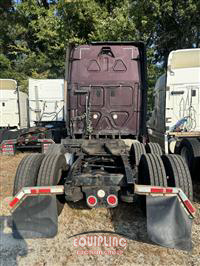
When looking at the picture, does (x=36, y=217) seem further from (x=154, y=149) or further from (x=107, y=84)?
(x=107, y=84)

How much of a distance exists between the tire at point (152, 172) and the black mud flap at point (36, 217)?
4.25 feet

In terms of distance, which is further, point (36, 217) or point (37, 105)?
point (37, 105)

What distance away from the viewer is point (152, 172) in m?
3.23

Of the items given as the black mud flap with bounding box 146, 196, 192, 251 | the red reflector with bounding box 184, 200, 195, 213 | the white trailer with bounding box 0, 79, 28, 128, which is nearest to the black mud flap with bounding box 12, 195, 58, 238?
the black mud flap with bounding box 146, 196, 192, 251

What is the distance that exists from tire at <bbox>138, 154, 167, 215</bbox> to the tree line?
8954 mm

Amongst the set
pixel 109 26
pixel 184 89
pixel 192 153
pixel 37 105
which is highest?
pixel 109 26

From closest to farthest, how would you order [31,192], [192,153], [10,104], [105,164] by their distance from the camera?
[31,192] < [105,164] < [192,153] < [10,104]

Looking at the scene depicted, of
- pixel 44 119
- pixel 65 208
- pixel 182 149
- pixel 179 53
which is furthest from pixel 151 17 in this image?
pixel 65 208

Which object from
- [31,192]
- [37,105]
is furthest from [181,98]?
[37,105]

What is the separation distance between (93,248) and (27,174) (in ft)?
4.39

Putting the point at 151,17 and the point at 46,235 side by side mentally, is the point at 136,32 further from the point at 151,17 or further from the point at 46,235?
the point at 46,235

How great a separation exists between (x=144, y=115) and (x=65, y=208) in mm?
3082

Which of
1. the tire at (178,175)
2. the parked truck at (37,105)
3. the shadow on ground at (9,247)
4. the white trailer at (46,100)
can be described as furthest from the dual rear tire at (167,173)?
the white trailer at (46,100)

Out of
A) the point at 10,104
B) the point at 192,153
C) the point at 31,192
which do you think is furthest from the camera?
the point at 10,104
